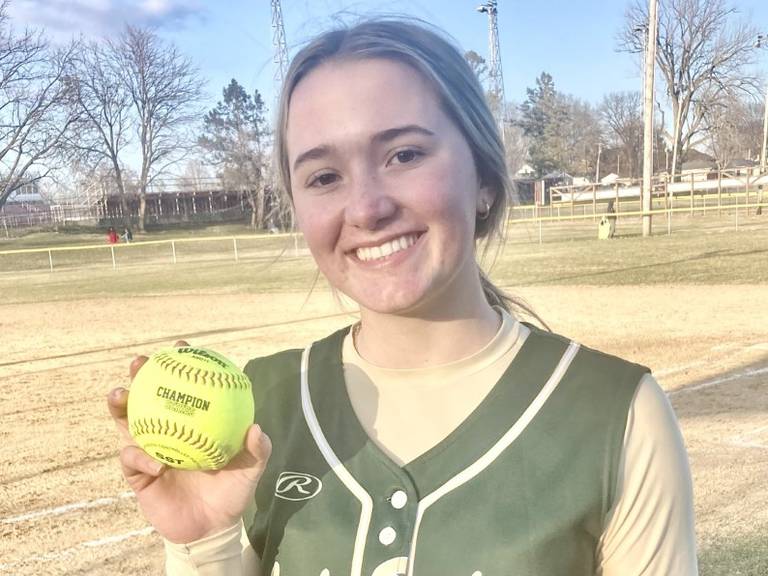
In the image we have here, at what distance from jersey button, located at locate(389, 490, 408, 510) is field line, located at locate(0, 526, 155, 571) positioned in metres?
2.90

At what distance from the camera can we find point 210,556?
1.36 m

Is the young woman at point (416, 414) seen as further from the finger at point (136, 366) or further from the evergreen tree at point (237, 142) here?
the evergreen tree at point (237, 142)

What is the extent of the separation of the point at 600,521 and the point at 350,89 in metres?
0.90

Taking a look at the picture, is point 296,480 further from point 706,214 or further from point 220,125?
point 220,125

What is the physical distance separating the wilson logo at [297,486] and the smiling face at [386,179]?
1.18 feet

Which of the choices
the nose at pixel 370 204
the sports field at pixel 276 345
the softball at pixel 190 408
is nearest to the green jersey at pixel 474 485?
the softball at pixel 190 408

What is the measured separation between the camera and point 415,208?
4.34 ft

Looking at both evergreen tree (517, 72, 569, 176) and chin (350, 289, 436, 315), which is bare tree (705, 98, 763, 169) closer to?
evergreen tree (517, 72, 569, 176)

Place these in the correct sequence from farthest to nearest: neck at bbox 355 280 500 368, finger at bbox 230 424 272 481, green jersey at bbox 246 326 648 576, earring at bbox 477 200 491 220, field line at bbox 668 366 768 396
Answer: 1. field line at bbox 668 366 768 396
2. earring at bbox 477 200 491 220
3. neck at bbox 355 280 500 368
4. finger at bbox 230 424 272 481
5. green jersey at bbox 246 326 648 576

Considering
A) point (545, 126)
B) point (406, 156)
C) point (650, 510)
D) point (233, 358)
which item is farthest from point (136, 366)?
point (545, 126)

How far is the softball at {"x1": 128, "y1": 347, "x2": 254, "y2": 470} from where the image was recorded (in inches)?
57.8

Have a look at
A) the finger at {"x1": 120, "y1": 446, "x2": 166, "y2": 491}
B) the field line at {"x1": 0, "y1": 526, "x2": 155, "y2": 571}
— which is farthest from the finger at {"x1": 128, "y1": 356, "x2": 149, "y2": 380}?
the field line at {"x1": 0, "y1": 526, "x2": 155, "y2": 571}

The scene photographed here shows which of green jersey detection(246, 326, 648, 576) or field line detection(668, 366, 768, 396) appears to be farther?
field line detection(668, 366, 768, 396)

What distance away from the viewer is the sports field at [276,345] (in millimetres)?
3676
